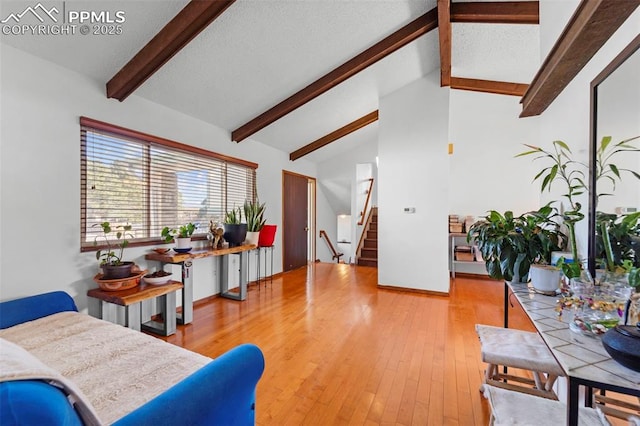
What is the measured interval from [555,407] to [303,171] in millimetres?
5753

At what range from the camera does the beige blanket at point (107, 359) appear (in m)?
1.10

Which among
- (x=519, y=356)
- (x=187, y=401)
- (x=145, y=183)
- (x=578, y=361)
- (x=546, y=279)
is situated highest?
(x=145, y=183)

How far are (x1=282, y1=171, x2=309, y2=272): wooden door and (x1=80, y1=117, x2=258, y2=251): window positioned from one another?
1.65m

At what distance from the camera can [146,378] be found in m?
Answer: 1.21

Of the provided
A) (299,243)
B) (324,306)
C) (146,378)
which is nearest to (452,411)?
(146,378)

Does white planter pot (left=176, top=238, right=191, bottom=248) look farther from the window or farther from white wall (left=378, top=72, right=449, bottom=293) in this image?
white wall (left=378, top=72, right=449, bottom=293)

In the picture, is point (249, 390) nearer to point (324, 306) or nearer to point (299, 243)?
point (324, 306)

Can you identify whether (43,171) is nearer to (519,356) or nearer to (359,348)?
(359,348)

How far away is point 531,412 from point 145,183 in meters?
3.57

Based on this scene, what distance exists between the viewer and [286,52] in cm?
293

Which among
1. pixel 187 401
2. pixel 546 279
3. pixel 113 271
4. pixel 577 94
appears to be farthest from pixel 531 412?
pixel 113 271

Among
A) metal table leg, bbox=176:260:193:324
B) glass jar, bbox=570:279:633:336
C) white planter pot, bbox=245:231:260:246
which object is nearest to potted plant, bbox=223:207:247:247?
white planter pot, bbox=245:231:260:246

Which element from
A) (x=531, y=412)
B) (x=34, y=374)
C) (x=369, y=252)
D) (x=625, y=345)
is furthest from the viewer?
(x=369, y=252)

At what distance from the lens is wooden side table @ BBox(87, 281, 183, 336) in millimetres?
2248
